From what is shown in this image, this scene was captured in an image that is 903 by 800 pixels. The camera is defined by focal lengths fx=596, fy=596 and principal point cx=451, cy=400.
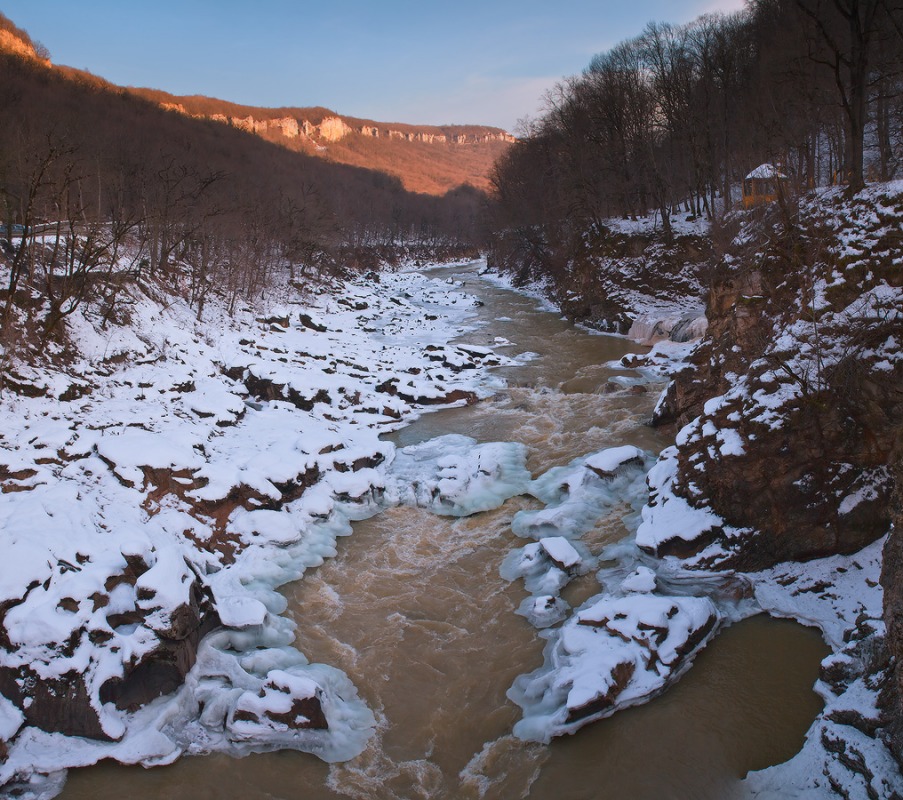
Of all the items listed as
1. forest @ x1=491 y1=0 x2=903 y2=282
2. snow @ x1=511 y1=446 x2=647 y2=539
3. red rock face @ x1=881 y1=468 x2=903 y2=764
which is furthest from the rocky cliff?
forest @ x1=491 y1=0 x2=903 y2=282

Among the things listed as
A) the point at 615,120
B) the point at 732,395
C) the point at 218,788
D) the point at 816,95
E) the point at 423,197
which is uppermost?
the point at 423,197

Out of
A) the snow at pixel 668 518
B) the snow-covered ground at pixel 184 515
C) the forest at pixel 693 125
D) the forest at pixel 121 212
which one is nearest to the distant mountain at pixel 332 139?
the forest at pixel 121 212

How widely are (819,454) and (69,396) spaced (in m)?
14.4

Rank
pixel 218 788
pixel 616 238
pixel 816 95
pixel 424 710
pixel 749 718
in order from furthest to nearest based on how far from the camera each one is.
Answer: pixel 616 238
pixel 816 95
pixel 424 710
pixel 749 718
pixel 218 788

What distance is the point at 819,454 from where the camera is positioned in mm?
8867

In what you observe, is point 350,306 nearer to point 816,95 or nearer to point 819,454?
point 816,95

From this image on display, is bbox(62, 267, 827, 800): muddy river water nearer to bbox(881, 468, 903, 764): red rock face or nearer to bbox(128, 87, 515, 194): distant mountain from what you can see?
bbox(881, 468, 903, 764): red rock face

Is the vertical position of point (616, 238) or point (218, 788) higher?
point (616, 238)

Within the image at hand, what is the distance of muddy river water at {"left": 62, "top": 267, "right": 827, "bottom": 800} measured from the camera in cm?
591

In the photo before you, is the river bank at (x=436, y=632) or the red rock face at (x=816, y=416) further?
the red rock face at (x=816, y=416)

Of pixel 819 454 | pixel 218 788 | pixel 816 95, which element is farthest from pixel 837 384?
pixel 816 95

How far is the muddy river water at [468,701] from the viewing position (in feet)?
19.4

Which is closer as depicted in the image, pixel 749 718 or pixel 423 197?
pixel 749 718

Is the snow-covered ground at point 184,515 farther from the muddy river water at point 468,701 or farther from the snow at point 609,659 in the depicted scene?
the snow at point 609,659
